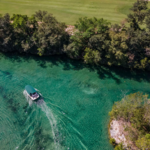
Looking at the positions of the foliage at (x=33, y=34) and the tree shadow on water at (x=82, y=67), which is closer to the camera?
the tree shadow on water at (x=82, y=67)

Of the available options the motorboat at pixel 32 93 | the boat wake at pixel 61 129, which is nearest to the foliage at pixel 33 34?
the motorboat at pixel 32 93

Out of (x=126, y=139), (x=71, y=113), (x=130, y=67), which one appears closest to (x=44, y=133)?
(x=71, y=113)

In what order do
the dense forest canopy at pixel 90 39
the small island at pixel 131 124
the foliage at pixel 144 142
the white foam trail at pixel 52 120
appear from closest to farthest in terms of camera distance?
the foliage at pixel 144 142 → the small island at pixel 131 124 → the white foam trail at pixel 52 120 → the dense forest canopy at pixel 90 39

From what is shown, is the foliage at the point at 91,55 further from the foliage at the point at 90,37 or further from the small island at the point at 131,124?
the small island at the point at 131,124

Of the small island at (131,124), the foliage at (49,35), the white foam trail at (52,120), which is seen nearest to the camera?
the small island at (131,124)

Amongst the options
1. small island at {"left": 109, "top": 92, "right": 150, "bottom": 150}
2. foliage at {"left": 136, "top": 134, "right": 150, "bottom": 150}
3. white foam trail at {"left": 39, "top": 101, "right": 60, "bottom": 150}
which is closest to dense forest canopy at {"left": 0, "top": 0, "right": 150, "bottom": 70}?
small island at {"left": 109, "top": 92, "right": 150, "bottom": 150}

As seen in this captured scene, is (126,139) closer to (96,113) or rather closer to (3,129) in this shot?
(96,113)
